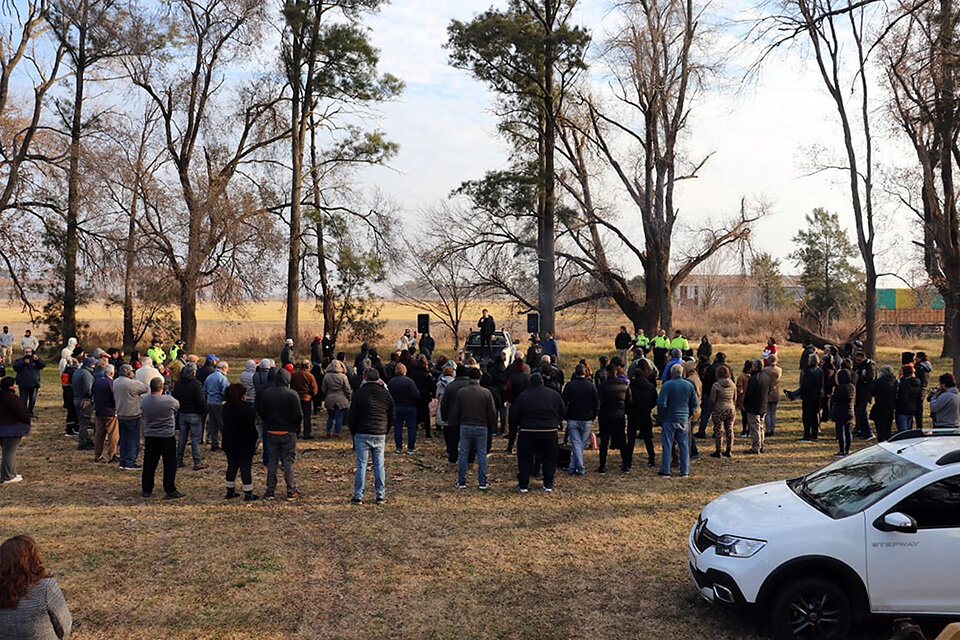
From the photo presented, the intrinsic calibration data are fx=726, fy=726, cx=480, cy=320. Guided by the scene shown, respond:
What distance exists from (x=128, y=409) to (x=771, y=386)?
10522mm

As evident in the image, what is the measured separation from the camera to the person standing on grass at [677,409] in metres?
10.4

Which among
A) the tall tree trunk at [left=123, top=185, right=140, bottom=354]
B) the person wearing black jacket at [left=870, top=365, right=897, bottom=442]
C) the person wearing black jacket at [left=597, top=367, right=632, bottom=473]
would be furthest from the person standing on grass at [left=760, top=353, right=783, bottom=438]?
the tall tree trunk at [left=123, top=185, right=140, bottom=354]

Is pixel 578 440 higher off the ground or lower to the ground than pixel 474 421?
lower

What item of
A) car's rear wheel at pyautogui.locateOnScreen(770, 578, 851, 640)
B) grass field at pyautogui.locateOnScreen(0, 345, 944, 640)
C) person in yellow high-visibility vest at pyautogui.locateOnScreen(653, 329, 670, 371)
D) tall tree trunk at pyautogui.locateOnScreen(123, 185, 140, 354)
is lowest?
grass field at pyautogui.locateOnScreen(0, 345, 944, 640)

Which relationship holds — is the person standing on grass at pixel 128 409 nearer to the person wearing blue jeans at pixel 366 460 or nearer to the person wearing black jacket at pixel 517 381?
the person wearing blue jeans at pixel 366 460

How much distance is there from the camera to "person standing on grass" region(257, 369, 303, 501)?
30.4 feet

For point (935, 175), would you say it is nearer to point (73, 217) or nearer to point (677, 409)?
point (677, 409)

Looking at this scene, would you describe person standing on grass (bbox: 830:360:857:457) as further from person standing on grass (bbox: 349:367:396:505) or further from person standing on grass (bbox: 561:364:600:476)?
person standing on grass (bbox: 349:367:396:505)

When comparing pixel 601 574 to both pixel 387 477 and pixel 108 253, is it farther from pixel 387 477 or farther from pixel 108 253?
pixel 108 253

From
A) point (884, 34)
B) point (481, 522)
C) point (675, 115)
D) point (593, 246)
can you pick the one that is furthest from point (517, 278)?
point (481, 522)

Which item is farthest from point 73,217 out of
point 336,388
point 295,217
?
point 336,388

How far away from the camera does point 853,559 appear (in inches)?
209

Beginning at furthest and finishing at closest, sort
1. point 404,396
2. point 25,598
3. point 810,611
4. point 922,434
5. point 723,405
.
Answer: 1. point 404,396
2. point 723,405
3. point 922,434
4. point 810,611
5. point 25,598

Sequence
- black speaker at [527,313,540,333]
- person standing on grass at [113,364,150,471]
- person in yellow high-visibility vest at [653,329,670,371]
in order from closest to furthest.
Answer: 1. person standing on grass at [113,364,150,471]
2. person in yellow high-visibility vest at [653,329,670,371]
3. black speaker at [527,313,540,333]
